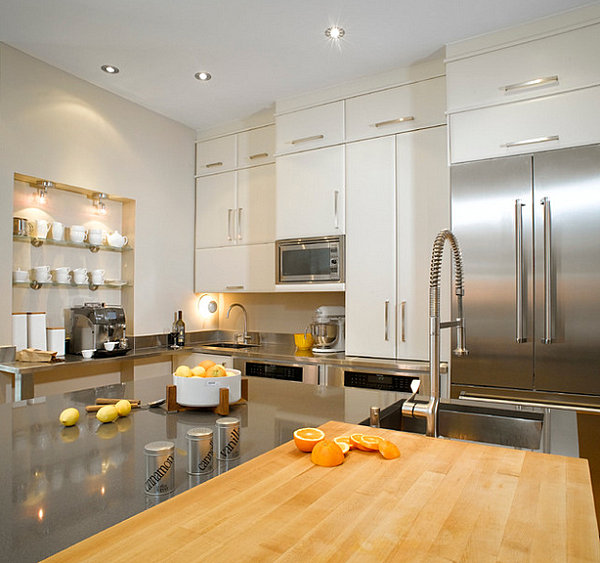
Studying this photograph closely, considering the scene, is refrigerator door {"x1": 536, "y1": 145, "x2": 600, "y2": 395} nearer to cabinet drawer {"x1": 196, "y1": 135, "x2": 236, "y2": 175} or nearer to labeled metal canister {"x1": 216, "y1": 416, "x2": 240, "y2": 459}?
labeled metal canister {"x1": 216, "y1": 416, "x2": 240, "y2": 459}

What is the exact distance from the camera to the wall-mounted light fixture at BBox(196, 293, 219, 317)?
4145 millimetres

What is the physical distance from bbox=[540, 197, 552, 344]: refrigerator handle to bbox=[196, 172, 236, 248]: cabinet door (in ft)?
7.68

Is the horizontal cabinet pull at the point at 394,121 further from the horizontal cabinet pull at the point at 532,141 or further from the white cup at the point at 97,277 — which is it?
the white cup at the point at 97,277

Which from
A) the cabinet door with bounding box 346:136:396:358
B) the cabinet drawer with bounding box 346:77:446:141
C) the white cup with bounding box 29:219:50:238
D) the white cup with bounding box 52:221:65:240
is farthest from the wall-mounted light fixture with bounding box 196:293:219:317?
the cabinet drawer with bounding box 346:77:446:141

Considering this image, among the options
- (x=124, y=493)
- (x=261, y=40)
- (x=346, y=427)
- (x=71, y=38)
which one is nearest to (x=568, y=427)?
(x=346, y=427)

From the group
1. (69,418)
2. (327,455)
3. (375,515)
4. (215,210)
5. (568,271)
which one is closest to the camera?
(375,515)

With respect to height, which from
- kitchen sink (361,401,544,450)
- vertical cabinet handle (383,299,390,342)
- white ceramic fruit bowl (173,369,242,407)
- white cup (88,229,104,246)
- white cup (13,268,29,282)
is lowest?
kitchen sink (361,401,544,450)

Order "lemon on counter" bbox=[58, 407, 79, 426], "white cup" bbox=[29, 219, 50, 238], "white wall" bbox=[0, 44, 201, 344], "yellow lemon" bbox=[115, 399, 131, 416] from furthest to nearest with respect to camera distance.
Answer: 1. "white cup" bbox=[29, 219, 50, 238]
2. "white wall" bbox=[0, 44, 201, 344]
3. "yellow lemon" bbox=[115, 399, 131, 416]
4. "lemon on counter" bbox=[58, 407, 79, 426]

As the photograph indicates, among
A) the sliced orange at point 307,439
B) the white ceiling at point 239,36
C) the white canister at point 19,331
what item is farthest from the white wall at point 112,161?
the sliced orange at point 307,439

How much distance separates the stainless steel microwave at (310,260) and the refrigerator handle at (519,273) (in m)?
1.11

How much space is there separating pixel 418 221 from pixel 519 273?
704 millimetres

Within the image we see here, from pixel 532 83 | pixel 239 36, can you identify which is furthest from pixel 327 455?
pixel 239 36

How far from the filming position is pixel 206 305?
165 inches

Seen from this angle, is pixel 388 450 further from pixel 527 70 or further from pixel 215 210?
pixel 215 210
